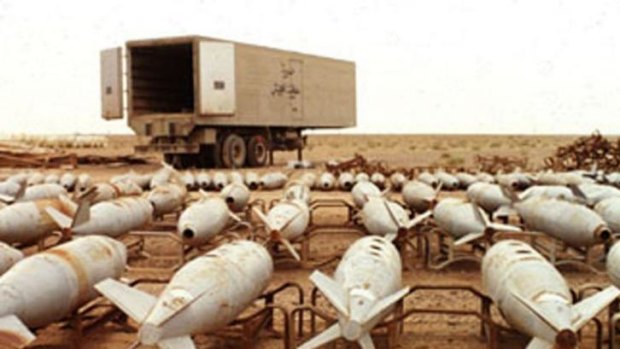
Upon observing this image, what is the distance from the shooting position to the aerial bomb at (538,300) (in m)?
3.70

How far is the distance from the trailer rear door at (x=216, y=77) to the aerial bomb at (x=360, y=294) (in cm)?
1384

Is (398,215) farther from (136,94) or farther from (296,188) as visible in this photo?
(136,94)

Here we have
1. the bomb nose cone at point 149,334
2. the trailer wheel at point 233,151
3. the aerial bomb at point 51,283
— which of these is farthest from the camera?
the trailer wheel at point 233,151

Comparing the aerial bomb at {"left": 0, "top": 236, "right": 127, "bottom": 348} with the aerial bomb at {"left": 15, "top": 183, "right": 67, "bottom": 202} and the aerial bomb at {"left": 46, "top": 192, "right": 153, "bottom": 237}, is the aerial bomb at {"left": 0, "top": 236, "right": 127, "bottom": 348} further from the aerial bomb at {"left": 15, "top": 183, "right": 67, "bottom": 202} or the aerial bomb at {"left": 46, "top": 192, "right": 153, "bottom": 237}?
the aerial bomb at {"left": 15, "top": 183, "right": 67, "bottom": 202}

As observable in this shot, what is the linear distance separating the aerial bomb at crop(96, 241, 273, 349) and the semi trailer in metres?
13.8

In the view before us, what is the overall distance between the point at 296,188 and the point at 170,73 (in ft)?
37.7

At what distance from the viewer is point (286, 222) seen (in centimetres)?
691

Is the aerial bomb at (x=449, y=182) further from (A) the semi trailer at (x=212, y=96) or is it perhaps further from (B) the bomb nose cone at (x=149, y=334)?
(B) the bomb nose cone at (x=149, y=334)

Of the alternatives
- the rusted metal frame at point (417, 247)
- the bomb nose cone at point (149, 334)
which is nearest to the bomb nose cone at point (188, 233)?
the rusted metal frame at point (417, 247)

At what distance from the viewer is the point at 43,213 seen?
294 inches

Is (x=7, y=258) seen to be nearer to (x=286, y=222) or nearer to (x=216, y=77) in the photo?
(x=286, y=222)

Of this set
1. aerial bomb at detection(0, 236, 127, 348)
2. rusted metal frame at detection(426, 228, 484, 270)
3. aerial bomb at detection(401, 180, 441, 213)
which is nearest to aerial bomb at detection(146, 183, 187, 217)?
aerial bomb at detection(401, 180, 441, 213)

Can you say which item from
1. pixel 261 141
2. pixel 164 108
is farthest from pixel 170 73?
pixel 261 141

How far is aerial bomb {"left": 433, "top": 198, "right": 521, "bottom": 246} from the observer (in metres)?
6.63
